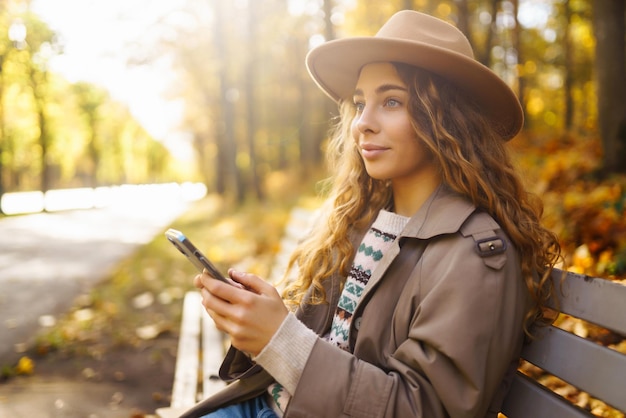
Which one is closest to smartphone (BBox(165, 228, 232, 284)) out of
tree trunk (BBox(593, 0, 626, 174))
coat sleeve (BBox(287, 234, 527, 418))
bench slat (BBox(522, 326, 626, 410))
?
coat sleeve (BBox(287, 234, 527, 418))

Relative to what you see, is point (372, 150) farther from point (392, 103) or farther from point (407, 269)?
point (407, 269)

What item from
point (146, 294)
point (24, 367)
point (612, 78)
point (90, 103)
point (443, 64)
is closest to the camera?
point (443, 64)

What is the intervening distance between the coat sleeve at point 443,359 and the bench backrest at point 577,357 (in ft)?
0.63

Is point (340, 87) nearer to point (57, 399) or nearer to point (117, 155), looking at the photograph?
point (57, 399)

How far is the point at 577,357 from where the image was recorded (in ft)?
5.74

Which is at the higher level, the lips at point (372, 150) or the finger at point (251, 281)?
the lips at point (372, 150)

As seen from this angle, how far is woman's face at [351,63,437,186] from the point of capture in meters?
2.09

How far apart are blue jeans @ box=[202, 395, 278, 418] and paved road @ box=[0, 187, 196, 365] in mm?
3389

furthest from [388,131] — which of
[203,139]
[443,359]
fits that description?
[203,139]

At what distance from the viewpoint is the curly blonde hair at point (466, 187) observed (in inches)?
75.2

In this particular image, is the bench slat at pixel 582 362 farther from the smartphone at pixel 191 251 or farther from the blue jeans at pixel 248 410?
the smartphone at pixel 191 251

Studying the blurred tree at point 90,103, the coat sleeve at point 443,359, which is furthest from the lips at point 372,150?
the blurred tree at point 90,103

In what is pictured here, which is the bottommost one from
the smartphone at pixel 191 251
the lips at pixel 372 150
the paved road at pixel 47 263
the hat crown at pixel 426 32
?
the paved road at pixel 47 263

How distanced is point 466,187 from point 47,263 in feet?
30.9
